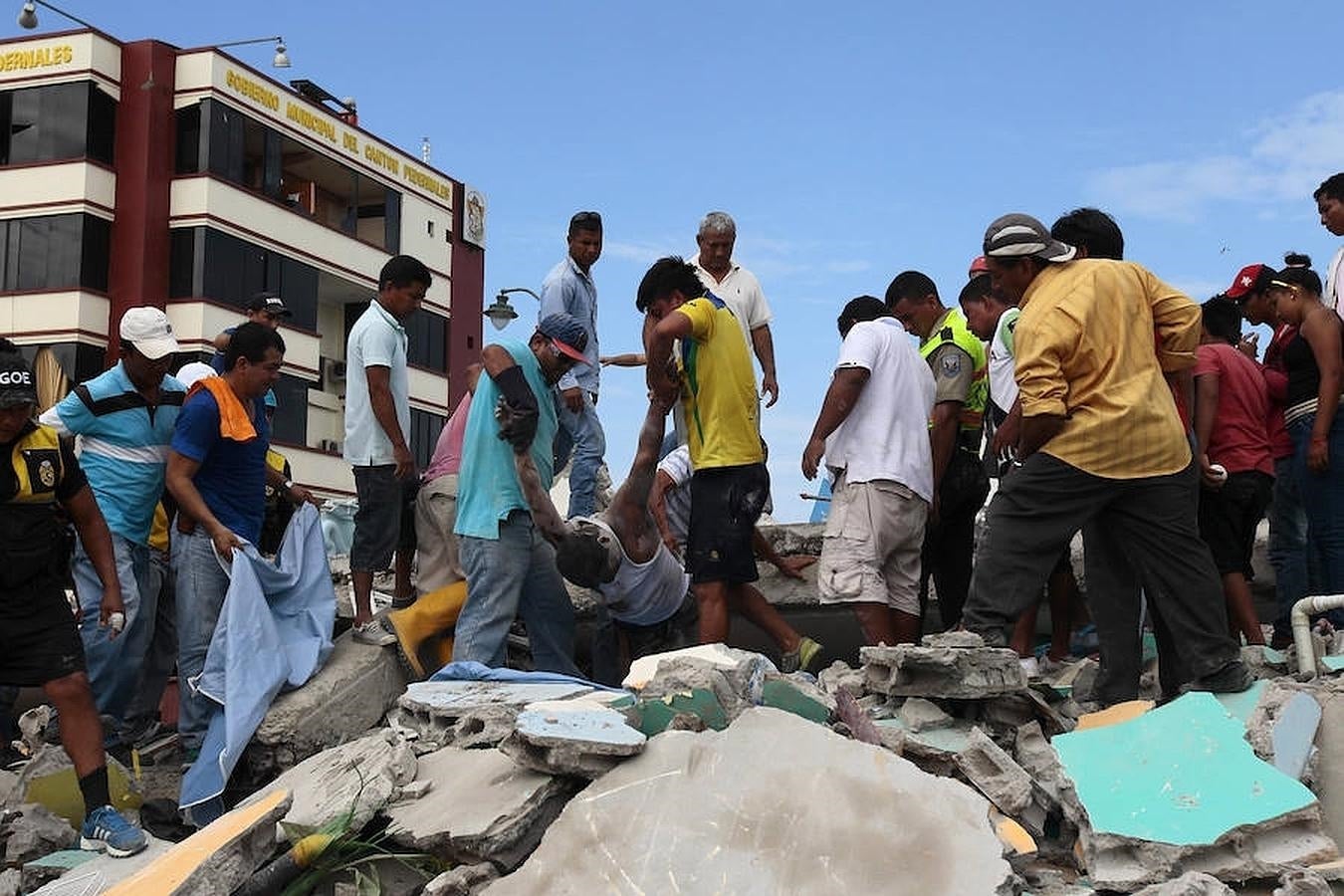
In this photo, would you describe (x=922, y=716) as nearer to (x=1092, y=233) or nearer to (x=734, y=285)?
(x=1092, y=233)

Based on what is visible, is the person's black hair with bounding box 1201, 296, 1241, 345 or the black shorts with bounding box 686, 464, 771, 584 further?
the person's black hair with bounding box 1201, 296, 1241, 345

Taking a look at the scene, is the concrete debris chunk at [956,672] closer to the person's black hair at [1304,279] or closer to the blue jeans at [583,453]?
the person's black hair at [1304,279]

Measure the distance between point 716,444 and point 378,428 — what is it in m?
1.59

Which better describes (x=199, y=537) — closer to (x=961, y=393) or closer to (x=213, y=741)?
(x=213, y=741)

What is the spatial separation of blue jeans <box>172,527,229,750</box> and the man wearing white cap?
0.35m

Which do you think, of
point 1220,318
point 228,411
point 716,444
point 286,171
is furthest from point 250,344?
point 286,171

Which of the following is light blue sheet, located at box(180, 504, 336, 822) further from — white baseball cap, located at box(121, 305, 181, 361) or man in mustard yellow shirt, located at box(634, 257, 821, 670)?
man in mustard yellow shirt, located at box(634, 257, 821, 670)

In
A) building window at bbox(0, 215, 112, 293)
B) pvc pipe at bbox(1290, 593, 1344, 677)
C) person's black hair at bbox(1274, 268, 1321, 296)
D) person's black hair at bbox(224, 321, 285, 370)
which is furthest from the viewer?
building window at bbox(0, 215, 112, 293)

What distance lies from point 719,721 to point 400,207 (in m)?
25.9

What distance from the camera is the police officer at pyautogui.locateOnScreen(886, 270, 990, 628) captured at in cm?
592

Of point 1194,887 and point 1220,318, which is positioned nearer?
point 1194,887

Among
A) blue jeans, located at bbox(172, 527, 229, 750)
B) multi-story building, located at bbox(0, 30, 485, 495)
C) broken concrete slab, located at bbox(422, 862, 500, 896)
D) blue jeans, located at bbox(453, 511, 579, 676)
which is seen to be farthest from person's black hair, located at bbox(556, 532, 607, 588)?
multi-story building, located at bbox(0, 30, 485, 495)

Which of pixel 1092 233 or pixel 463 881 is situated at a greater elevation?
pixel 1092 233

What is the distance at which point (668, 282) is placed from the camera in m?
5.92
